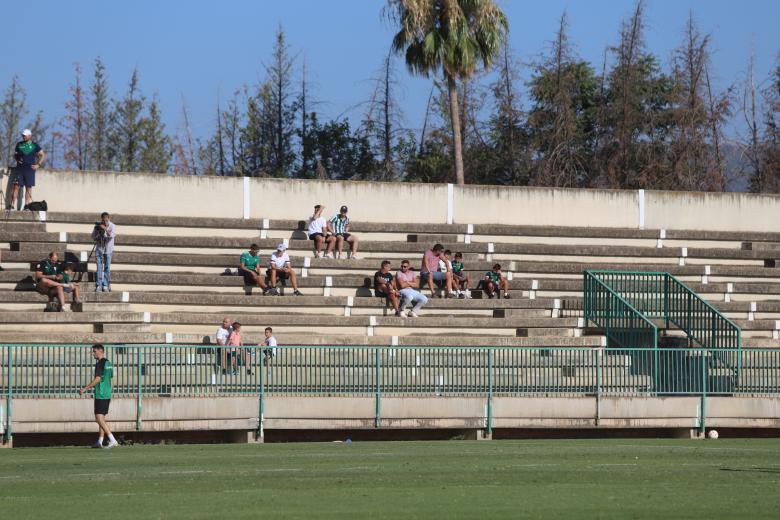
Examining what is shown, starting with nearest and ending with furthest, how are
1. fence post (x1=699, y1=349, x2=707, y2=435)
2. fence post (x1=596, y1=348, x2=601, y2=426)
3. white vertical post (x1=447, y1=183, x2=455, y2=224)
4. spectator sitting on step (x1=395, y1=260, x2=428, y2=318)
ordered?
fence post (x1=596, y1=348, x2=601, y2=426) < fence post (x1=699, y1=349, x2=707, y2=435) < spectator sitting on step (x1=395, y1=260, x2=428, y2=318) < white vertical post (x1=447, y1=183, x2=455, y2=224)

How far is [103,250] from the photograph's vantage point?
26.4m

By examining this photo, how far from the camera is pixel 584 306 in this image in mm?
28156

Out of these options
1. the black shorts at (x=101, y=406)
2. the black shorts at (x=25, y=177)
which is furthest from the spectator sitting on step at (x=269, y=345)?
the black shorts at (x=25, y=177)

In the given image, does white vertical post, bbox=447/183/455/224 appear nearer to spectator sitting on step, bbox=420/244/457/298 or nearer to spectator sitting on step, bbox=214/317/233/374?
spectator sitting on step, bbox=420/244/457/298

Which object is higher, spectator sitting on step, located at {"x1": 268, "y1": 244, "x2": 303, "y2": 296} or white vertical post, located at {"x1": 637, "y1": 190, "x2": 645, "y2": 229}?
white vertical post, located at {"x1": 637, "y1": 190, "x2": 645, "y2": 229}

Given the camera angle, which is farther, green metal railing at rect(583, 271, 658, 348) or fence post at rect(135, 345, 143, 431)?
green metal railing at rect(583, 271, 658, 348)

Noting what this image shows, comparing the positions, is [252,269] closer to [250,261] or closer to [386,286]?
[250,261]

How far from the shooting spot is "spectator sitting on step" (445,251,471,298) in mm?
28562

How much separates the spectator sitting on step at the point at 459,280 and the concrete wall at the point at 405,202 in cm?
429

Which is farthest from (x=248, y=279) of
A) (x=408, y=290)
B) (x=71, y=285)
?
(x=71, y=285)

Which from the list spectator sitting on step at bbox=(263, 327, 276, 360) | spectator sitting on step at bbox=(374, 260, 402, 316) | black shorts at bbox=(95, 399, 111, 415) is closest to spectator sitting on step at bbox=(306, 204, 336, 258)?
spectator sitting on step at bbox=(374, 260, 402, 316)

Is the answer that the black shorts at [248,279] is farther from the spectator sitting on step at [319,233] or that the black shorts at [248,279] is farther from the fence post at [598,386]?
the fence post at [598,386]

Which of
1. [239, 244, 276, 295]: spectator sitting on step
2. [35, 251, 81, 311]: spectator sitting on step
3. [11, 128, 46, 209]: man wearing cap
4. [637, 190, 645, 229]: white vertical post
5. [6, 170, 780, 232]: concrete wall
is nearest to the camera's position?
[35, 251, 81, 311]: spectator sitting on step

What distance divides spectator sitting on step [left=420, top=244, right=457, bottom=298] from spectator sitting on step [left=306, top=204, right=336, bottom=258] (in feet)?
7.80
